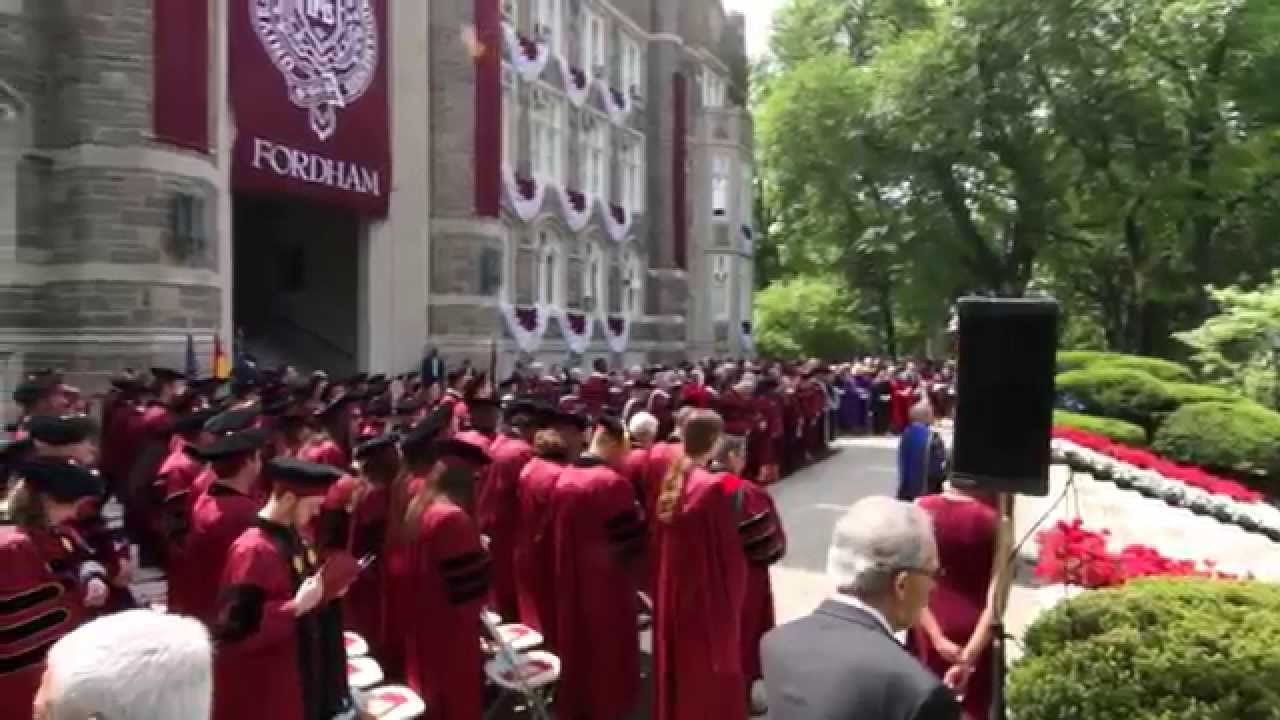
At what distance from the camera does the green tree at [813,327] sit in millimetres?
57281

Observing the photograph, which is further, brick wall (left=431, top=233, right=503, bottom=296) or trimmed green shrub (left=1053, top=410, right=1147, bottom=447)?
brick wall (left=431, top=233, right=503, bottom=296)

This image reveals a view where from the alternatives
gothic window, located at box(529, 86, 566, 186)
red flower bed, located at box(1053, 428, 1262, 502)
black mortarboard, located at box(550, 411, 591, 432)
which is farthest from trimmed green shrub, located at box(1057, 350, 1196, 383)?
black mortarboard, located at box(550, 411, 591, 432)

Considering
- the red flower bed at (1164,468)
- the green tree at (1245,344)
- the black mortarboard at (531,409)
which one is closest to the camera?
the black mortarboard at (531,409)

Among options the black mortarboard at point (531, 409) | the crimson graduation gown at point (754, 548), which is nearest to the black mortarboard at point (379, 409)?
the black mortarboard at point (531, 409)

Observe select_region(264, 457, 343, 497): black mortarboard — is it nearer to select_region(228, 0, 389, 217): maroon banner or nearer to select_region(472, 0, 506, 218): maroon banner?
select_region(228, 0, 389, 217): maroon banner

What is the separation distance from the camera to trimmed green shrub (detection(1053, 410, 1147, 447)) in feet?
57.0

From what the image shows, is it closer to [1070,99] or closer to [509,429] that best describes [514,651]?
[509,429]

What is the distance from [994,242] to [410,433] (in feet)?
126

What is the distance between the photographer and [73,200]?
1825 cm

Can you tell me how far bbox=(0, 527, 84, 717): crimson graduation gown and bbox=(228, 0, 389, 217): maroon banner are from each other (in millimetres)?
16759

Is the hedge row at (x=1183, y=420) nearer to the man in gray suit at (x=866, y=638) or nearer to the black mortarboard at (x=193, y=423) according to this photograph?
the black mortarboard at (x=193, y=423)

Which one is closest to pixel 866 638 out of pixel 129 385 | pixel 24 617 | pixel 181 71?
pixel 24 617

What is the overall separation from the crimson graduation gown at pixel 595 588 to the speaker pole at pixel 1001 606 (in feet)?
8.15

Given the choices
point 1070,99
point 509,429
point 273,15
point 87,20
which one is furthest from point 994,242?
point 509,429
